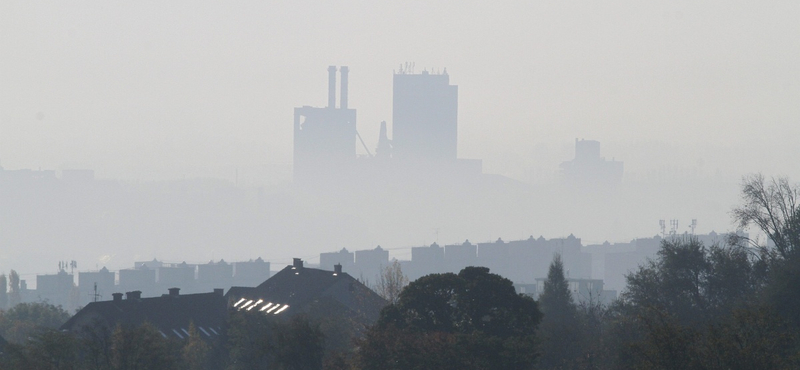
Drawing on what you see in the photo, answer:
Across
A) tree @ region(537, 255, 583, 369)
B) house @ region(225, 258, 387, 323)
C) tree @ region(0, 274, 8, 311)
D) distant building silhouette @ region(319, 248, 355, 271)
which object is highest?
distant building silhouette @ region(319, 248, 355, 271)

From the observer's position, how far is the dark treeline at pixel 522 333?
19891 mm

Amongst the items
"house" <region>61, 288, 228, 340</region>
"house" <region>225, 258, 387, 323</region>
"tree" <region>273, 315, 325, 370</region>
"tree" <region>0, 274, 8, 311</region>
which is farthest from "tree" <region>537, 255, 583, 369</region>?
"tree" <region>0, 274, 8, 311</region>

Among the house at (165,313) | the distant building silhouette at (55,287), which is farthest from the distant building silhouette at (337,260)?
the house at (165,313)

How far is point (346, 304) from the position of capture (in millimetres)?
50938

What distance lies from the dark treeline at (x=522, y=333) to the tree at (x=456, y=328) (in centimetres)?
3

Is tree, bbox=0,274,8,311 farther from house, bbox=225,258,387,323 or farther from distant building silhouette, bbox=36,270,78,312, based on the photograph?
house, bbox=225,258,387,323

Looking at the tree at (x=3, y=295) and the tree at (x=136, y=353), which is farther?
the tree at (x=3, y=295)

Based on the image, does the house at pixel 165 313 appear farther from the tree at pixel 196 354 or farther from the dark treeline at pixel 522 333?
the dark treeline at pixel 522 333

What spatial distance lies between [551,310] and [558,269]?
16.5ft

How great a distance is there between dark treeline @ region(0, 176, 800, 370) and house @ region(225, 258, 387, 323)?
378 inches

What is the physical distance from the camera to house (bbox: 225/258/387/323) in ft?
160

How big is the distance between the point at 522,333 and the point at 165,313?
2467cm

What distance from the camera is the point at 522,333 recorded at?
94.7 ft

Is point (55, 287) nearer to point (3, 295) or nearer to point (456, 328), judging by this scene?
point (3, 295)
